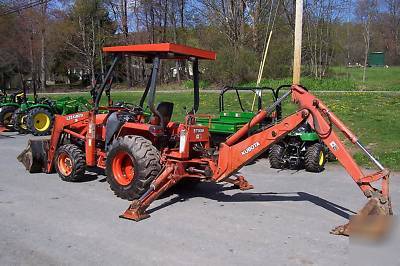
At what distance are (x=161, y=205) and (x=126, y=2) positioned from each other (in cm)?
3884

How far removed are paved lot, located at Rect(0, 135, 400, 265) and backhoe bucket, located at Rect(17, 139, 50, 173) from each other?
20.7 inches

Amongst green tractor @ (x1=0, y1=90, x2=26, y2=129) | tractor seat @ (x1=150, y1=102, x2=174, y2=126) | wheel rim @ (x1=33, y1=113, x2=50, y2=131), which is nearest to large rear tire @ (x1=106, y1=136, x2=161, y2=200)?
tractor seat @ (x1=150, y1=102, x2=174, y2=126)

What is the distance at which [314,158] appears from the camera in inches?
356

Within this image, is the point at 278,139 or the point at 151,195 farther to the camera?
the point at 151,195

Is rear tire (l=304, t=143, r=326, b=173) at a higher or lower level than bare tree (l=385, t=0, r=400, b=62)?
lower

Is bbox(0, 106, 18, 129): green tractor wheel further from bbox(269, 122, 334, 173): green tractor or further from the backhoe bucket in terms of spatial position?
bbox(269, 122, 334, 173): green tractor

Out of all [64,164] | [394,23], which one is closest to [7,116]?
[64,164]

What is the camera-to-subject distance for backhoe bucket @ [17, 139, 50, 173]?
8984 mm

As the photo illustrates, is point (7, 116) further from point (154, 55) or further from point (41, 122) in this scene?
point (154, 55)

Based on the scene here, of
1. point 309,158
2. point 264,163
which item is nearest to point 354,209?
point 309,158

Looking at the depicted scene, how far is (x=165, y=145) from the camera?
7.44m

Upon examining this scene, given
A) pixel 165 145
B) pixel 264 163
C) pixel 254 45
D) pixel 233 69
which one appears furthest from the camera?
pixel 254 45

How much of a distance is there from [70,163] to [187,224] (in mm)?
3293

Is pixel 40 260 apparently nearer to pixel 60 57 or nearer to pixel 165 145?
pixel 165 145
